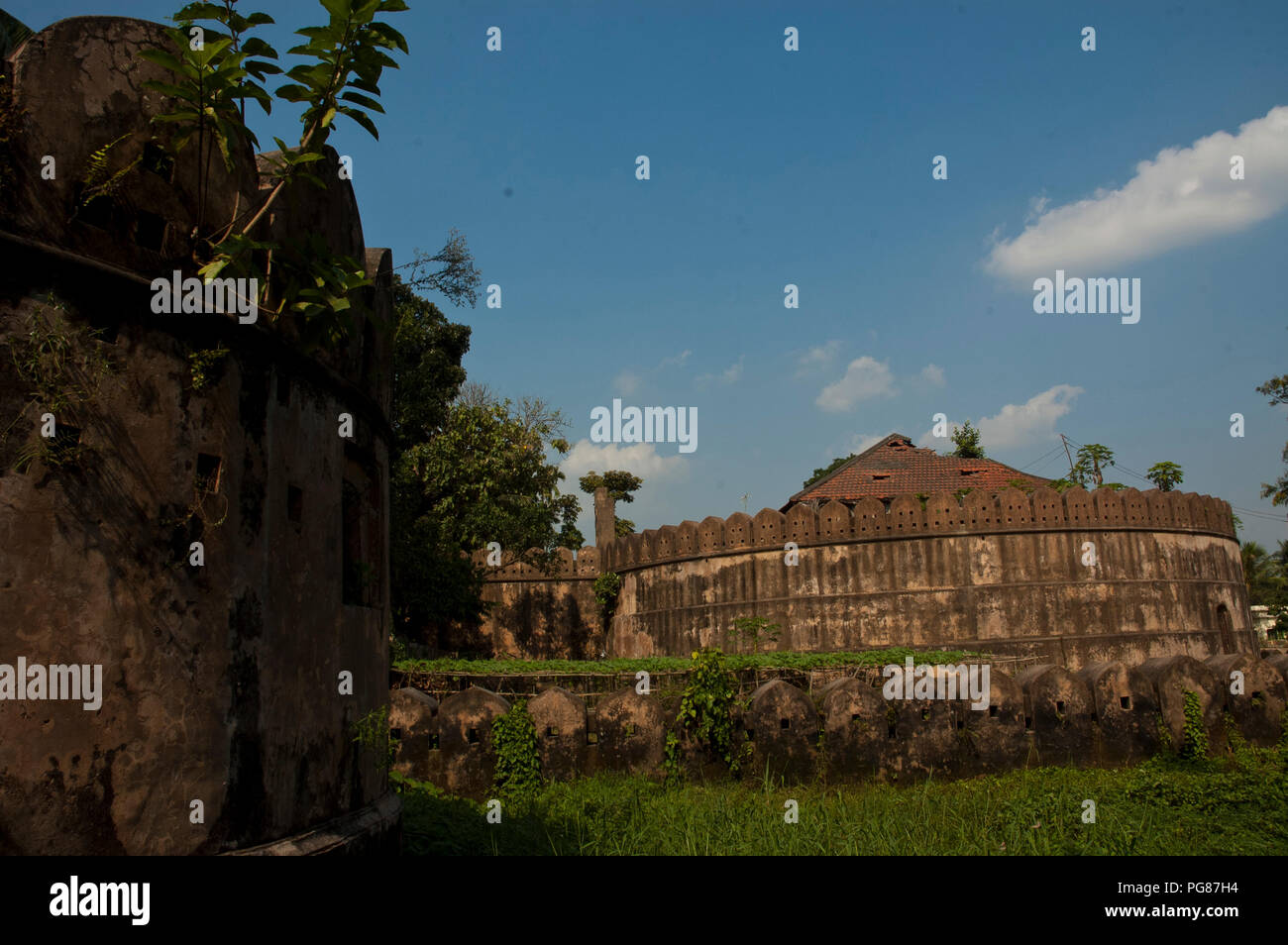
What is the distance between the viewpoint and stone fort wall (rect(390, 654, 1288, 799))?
8617mm

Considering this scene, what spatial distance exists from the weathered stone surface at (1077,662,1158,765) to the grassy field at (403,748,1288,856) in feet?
1.62

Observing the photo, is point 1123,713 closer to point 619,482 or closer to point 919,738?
point 919,738

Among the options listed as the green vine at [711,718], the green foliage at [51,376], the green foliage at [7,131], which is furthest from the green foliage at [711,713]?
the green foliage at [7,131]

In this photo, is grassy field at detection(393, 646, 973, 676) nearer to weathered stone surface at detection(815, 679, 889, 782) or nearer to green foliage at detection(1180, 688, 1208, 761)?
weathered stone surface at detection(815, 679, 889, 782)

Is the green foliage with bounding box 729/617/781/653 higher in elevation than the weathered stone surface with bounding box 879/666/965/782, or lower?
higher

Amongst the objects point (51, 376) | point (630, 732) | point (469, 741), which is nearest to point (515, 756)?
point (469, 741)

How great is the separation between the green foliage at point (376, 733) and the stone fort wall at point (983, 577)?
42.1 feet

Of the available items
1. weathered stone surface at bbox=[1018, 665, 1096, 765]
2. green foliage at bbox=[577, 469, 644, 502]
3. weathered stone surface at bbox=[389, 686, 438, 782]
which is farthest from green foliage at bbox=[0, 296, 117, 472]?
green foliage at bbox=[577, 469, 644, 502]

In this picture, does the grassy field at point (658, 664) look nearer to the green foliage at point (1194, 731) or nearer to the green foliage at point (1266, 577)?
the green foliage at point (1194, 731)

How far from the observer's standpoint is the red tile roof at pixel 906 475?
22453 mm

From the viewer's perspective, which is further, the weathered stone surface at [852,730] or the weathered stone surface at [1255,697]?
the weathered stone surface at [1255,697]

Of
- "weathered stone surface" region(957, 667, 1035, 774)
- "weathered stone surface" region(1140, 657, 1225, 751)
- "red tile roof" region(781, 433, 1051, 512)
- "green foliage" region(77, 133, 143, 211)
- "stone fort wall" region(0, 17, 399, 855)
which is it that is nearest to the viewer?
"stone fort wall" region(0, 17, 399, 855)

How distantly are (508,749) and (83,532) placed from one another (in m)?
5.78
